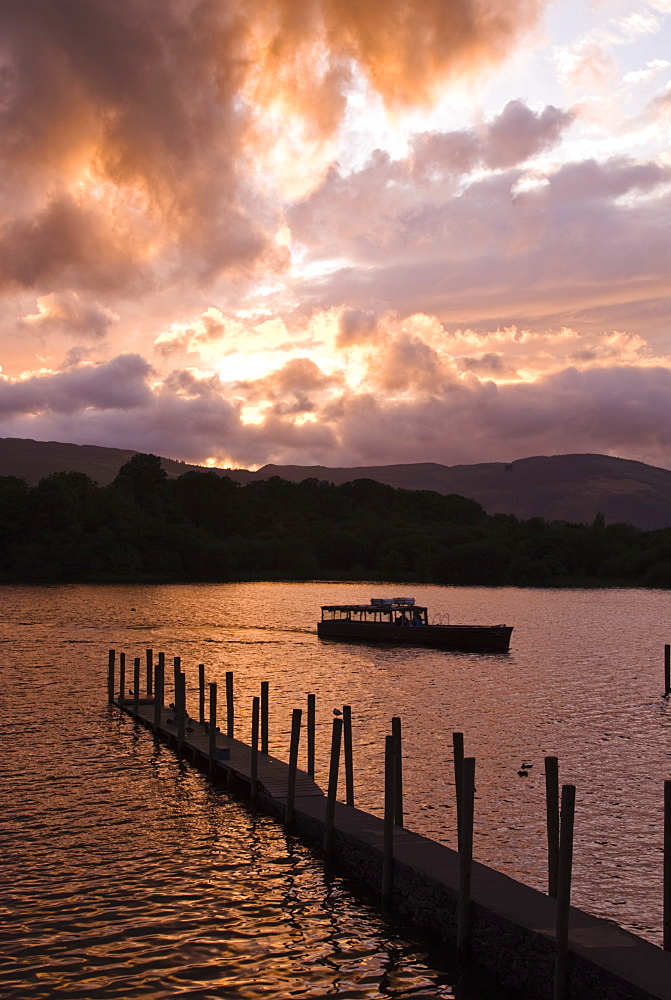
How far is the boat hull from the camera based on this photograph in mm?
75688

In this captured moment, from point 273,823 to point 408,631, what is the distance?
5350 cm

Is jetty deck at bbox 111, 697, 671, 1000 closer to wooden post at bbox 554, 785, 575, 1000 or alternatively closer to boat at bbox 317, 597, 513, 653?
wooden post at bbox 554, 785, 575, 1000

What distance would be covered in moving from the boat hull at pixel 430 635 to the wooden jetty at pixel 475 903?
163 feet

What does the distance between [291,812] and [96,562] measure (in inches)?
5562

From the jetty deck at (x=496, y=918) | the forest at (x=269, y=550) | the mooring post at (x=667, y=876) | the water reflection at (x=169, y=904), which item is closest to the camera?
the jetty deck at (x=496, y=918)

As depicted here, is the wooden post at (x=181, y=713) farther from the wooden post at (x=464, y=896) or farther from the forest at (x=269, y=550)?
the forest at (x=269, y=550)

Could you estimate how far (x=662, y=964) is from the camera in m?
13.9

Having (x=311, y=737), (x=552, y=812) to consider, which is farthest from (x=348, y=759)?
(x=552, y=812)

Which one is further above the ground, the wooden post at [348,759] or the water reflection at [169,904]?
the wooden post at [348,759]

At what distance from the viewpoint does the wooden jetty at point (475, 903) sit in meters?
14.2

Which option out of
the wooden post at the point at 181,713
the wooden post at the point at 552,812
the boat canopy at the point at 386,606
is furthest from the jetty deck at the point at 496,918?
the boat canopy at the point at 386,606

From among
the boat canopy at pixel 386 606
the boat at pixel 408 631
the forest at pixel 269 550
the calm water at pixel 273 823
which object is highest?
the forest at pixel 269 550

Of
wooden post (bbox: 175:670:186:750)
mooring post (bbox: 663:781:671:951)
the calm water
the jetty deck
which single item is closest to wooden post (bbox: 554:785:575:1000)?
the jetty deck

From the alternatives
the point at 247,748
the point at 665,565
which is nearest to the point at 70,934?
the point at 247,748
